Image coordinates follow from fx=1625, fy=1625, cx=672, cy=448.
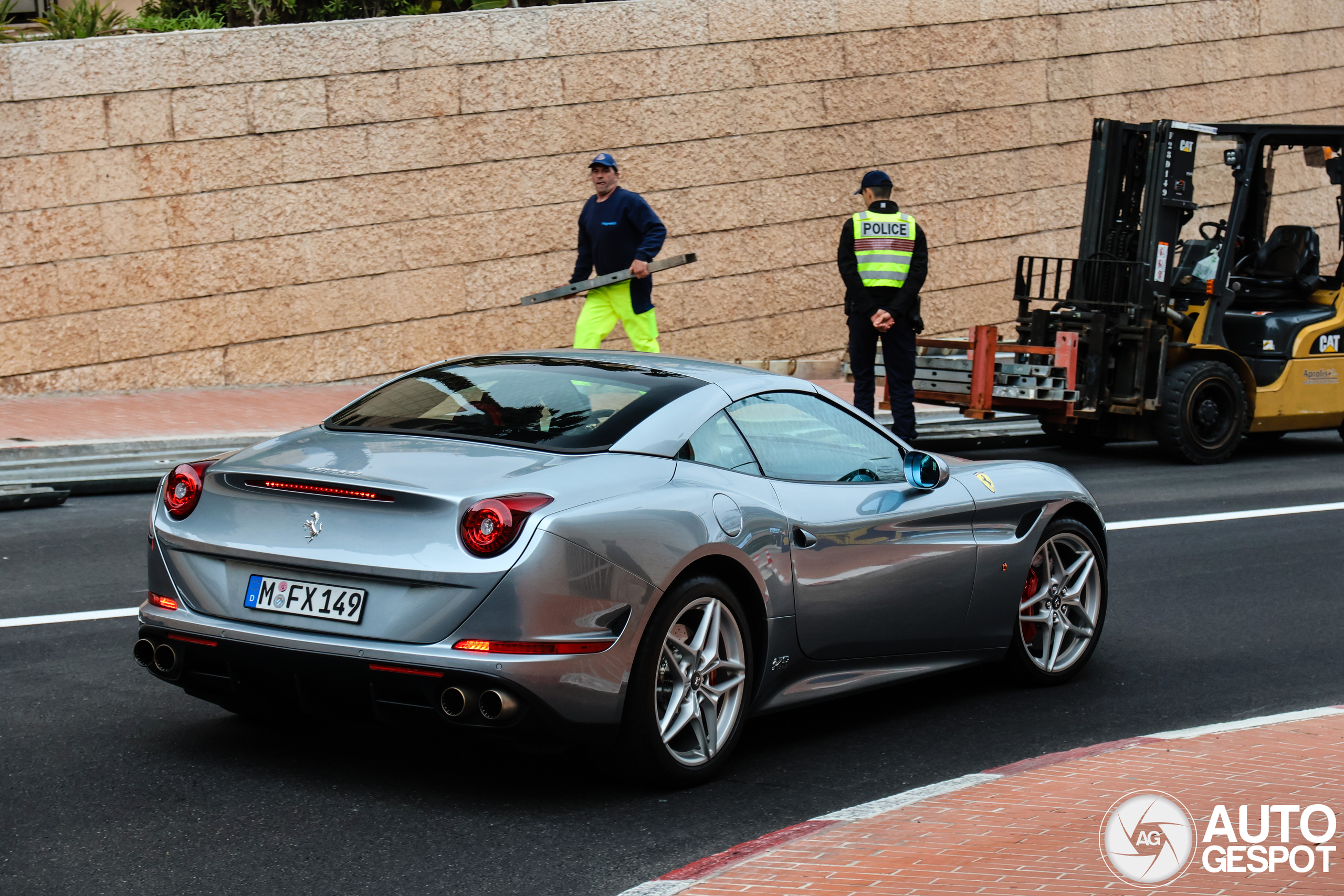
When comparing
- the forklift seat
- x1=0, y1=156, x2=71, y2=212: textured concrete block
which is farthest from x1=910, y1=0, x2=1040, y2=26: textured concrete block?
x1=0, y1=156, x2=71, y2=212: textured concrete block

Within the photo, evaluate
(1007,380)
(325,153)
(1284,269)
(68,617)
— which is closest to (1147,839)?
(68,617)

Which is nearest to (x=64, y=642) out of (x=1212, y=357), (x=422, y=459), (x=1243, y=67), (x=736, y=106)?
(x=422, y=459)

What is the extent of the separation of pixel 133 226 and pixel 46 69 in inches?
61.1

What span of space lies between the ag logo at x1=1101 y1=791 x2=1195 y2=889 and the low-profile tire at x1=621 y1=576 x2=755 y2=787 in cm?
119

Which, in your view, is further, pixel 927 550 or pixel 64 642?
pixel 64 642

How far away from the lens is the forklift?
12.9 metres

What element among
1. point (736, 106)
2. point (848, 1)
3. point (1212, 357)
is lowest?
point (1212, 357)

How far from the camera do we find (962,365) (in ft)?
41.7

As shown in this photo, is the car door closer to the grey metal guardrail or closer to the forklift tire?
the grey metal guardrail

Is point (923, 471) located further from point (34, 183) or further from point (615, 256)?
point (34, 183)

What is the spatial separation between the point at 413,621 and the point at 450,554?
0.21 meters

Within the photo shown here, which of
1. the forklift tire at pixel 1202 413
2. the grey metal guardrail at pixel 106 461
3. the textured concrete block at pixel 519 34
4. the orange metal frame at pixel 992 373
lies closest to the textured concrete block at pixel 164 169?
the textured concrete block at pixel 519 34

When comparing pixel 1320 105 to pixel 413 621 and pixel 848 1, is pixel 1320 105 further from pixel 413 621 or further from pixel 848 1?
pixel 413 621

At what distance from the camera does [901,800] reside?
15.0 ft
